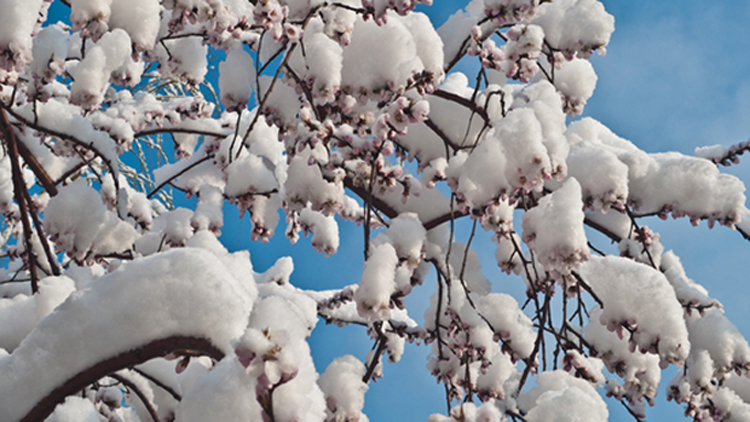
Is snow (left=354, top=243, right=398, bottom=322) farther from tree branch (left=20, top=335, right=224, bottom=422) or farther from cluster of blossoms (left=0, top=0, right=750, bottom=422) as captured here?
tree branch (left=20, top=335, right=224, bottom=422)

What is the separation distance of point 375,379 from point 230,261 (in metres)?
1.85

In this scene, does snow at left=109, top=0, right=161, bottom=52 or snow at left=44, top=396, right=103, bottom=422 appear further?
Answer: snow at left=109, top=0, right=161, bottom=52

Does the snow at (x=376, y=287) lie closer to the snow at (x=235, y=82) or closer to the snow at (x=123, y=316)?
the snow at (x=123, y=316)

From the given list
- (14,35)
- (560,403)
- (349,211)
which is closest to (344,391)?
(560,403)

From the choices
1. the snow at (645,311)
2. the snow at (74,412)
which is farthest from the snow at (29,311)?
the snow at (645,311)

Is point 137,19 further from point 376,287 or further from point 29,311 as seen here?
point 376,287

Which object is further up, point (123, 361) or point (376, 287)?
point (376, 287)

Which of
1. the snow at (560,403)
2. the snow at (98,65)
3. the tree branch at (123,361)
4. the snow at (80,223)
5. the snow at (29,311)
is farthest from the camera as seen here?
the snow at (80,223)

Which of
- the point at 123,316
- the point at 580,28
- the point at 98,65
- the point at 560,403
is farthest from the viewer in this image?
the point at 580,28

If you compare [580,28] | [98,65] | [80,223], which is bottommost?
[80,223]

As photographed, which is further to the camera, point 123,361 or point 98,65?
point 98,65

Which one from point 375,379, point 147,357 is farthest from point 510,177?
point 375,379

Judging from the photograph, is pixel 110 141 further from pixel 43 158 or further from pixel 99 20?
pixel 43 158

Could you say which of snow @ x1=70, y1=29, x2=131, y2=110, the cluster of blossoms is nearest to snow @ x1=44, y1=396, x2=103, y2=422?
the cluster of blossoms
